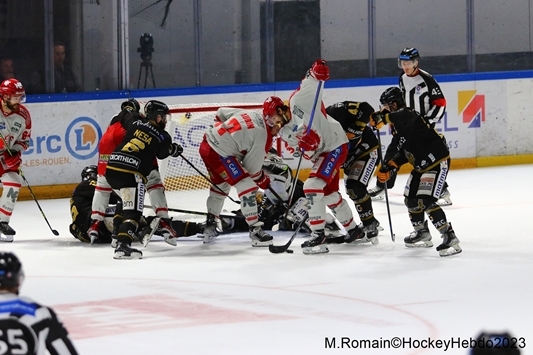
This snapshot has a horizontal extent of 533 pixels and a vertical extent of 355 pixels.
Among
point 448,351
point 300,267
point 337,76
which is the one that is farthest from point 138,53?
point 448,351

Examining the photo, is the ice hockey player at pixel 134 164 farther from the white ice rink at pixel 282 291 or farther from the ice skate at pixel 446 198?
the ice skate at pixel 446 198

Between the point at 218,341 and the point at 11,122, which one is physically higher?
the point at 11,122

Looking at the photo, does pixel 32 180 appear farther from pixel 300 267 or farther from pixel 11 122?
pixel 300 267

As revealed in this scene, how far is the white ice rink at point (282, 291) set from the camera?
4578 millimetres

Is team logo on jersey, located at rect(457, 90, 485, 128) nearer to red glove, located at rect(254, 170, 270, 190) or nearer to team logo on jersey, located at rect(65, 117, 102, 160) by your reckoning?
team logo on jersey, located at rect(65, 117, 102, 160)

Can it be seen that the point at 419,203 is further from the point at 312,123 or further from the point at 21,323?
the point at 21,323

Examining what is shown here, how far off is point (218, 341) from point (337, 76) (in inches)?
269

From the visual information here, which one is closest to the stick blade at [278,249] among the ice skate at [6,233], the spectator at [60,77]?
the ice skate at [6,233]

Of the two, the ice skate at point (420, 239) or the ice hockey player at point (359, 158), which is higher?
the ice hockey player at point (359, 158)

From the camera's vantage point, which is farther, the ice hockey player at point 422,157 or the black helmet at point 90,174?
the black helmet at point 90,174

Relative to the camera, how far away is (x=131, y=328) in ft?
15.6

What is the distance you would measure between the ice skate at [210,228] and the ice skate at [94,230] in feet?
2.37

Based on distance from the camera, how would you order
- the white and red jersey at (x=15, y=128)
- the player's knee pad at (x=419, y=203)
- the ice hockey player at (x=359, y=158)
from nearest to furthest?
the player's knee pad at (x=419, y=203)
the ice hockey player at (x=359, y=158)
the white and red jersey at (x=15, y=128)

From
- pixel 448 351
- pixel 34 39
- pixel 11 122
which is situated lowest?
pixel 448 351
